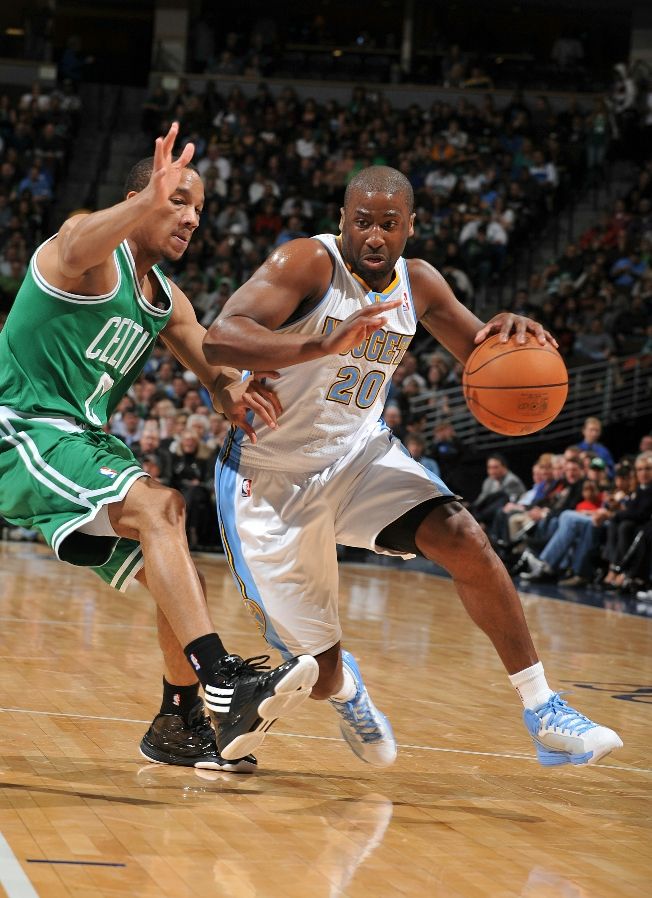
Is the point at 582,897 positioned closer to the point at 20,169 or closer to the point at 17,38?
the point at 20,169

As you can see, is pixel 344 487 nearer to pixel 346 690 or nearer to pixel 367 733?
pixel 346 690

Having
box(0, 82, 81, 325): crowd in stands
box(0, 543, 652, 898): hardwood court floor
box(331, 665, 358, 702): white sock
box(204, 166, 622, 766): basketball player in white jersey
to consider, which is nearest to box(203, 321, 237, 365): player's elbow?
box(204, 166, 622, 766): basketball player in white jersey

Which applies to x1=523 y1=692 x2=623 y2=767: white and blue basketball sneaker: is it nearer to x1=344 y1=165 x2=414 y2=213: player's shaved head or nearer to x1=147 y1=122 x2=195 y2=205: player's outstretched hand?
x1=344 y1=165 x2=414 y2=213: player's shaved head

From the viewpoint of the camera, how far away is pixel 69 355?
3971 millimetres

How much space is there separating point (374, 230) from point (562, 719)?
1.66m

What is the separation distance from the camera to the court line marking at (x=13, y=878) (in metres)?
2.65

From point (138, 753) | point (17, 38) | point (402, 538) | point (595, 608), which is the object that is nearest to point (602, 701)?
point (402, 538)

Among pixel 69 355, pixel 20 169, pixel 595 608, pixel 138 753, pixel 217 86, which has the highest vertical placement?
pixel 217 86

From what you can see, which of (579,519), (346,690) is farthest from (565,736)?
(579,519)

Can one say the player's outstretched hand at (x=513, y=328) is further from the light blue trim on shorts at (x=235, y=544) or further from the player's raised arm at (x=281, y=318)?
A: the light blue trim on shorts at (x=235, y=544)

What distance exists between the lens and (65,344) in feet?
13.0

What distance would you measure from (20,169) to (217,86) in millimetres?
3808

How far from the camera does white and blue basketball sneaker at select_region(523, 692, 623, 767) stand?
3.79 meters

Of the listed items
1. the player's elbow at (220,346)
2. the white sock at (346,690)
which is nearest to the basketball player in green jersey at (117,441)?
the player's elbow at (220,346)
